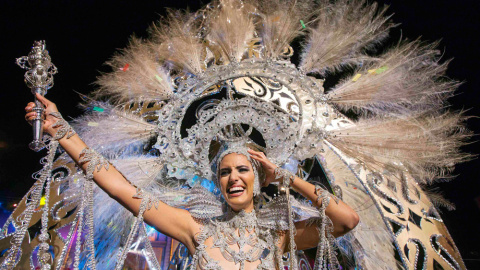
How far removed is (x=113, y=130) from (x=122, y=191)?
0.74 m

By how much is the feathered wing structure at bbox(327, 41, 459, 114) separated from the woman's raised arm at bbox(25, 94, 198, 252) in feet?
4.61

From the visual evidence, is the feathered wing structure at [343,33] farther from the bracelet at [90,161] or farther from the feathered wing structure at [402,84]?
the bracelet at [90,161]

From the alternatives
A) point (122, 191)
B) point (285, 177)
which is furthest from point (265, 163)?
point (122, 191)

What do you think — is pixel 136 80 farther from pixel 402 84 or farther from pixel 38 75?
pixel 402 84

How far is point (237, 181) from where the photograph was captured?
1.84 m

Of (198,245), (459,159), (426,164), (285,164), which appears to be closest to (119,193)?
(198,245)

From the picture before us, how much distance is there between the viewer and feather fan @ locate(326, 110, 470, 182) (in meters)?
2.03

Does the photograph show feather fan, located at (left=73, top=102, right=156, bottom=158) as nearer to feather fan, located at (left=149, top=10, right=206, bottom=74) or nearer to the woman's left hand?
feather fan, located at (left=149, top=10, right=206, bottom=74)

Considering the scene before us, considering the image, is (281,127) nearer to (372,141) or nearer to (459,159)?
(372,141)

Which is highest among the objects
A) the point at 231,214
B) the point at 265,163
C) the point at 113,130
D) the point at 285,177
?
the point at 113,130

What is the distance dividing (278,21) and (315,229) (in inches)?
58.6

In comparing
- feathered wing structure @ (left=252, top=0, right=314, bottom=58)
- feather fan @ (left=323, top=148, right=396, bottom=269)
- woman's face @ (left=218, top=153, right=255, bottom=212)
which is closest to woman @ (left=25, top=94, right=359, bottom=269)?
woman's face @ (left=218, top=153, right=255, bottom=212)

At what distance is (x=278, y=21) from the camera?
89.7 inches

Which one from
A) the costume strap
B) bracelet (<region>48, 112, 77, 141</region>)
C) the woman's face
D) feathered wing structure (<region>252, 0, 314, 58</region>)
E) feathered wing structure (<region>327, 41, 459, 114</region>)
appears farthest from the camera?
feathered wing structure (<region>252, 0, 314, 58</region>)
